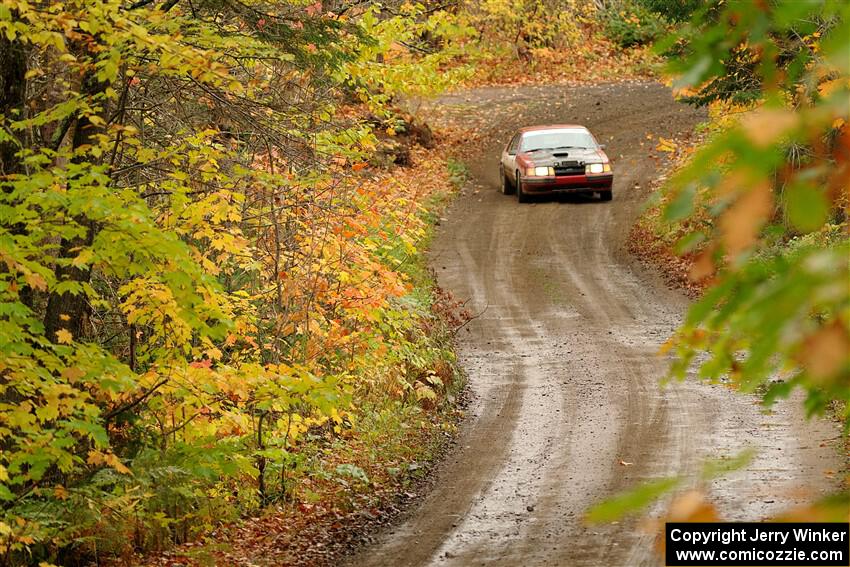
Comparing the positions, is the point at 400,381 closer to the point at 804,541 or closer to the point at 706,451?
the point at 706,451

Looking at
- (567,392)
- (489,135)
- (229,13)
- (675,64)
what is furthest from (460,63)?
(675,64)

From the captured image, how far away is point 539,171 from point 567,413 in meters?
12.8

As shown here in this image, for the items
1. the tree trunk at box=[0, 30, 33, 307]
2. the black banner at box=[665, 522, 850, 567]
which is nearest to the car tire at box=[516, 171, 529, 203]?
the tree trunk at box=[0, 30, 33, 307]

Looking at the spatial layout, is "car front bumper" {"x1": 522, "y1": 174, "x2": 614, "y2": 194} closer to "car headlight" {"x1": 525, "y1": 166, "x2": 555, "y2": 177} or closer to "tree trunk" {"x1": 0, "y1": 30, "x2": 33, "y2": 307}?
"car headlight" {"x1": 525, "y1": 166, "x2": 555, "y2": 177}

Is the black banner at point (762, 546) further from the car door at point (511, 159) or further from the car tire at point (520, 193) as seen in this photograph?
the car door at point (511, 159)

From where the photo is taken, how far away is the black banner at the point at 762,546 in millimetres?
5016

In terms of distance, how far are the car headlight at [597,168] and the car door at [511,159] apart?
6.61 ft

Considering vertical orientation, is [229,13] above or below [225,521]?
above

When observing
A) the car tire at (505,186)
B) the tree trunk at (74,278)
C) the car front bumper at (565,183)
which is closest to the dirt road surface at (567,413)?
the car tire at (505,186)

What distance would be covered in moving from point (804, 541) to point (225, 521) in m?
5.80

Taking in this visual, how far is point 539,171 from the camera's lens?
25.4 m

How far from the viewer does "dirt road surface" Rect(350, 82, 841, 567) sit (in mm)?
9391

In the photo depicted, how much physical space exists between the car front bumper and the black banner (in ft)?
61.7

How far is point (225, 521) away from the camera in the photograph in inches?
378
